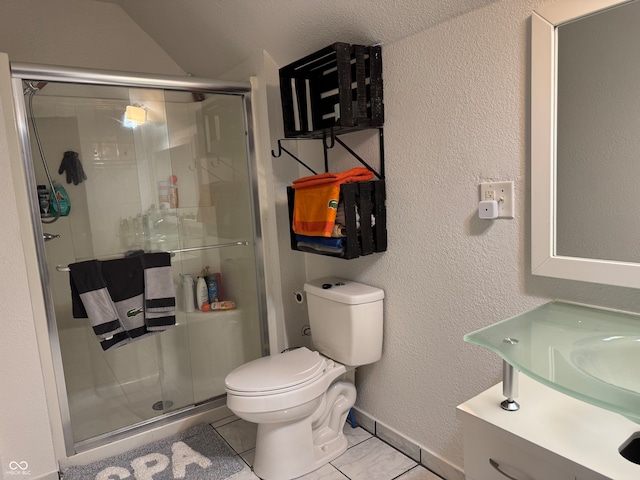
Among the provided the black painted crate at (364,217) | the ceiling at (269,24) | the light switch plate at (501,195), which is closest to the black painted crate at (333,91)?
the ceiling at (269,24)

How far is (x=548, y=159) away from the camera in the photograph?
1.30m

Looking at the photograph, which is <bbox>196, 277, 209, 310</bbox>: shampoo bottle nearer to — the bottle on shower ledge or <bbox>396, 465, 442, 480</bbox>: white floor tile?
the bottle on shower ledge

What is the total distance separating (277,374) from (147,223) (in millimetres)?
1145

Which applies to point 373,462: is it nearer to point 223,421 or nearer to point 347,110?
point 223,421

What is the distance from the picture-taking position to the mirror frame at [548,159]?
3.94 feet

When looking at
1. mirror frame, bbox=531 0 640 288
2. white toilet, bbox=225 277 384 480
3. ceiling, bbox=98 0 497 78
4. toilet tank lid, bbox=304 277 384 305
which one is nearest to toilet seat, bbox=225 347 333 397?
white toilet, bbox=225 277 384 480

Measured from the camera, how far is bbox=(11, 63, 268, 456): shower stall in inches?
80.7

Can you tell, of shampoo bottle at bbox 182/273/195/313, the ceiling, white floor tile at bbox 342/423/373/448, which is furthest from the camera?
shampoo bottle at bbox 182/273/195/313

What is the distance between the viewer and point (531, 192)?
135cm

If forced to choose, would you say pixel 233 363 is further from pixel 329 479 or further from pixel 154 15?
pixel 154 15

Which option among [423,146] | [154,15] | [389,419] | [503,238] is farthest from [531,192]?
[154,15]

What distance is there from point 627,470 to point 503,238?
2.56ft

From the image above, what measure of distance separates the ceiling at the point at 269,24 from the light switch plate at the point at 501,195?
0.58m

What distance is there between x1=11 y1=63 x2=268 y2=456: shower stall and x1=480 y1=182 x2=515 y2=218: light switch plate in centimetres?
133
